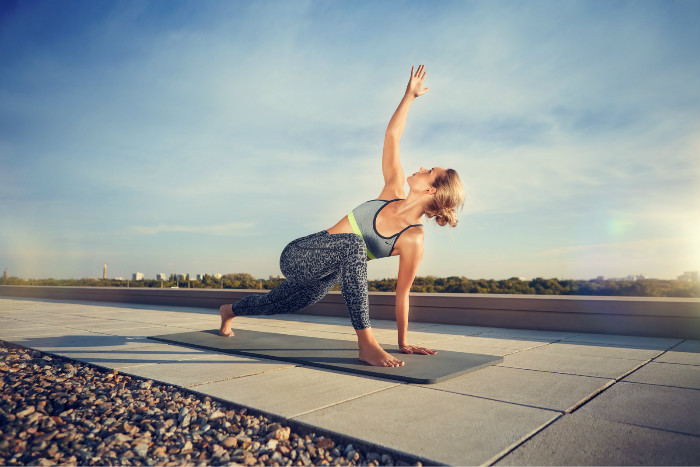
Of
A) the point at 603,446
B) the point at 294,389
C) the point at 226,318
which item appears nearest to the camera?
the point at 603,446

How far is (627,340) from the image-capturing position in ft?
16.6

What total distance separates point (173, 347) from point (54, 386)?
1363 mm

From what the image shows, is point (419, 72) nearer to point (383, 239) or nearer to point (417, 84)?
point (417, 84)

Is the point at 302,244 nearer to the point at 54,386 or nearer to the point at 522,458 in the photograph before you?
the point at 54,386

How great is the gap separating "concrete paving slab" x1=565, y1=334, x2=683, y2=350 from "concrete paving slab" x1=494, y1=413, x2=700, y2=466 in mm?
3042

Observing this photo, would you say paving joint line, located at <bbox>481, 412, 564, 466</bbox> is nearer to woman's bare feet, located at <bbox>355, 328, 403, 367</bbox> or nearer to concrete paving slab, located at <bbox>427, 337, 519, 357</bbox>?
woman's bare feet, located at <bbox>355, 328, 403, 367</bbox>

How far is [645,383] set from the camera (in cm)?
293

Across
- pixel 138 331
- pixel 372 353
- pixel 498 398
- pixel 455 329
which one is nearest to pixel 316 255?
pixel 372 353

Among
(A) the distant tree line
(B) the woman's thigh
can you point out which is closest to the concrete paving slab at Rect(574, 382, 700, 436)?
(B) the woman's thigh

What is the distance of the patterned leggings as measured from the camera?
3217mm

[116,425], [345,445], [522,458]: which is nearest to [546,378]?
[522,458]

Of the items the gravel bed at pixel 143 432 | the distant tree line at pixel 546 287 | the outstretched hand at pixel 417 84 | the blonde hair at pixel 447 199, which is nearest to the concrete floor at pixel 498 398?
the gravel bed at pixel 143 432

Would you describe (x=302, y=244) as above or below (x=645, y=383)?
above

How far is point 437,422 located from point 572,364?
6.48ft
